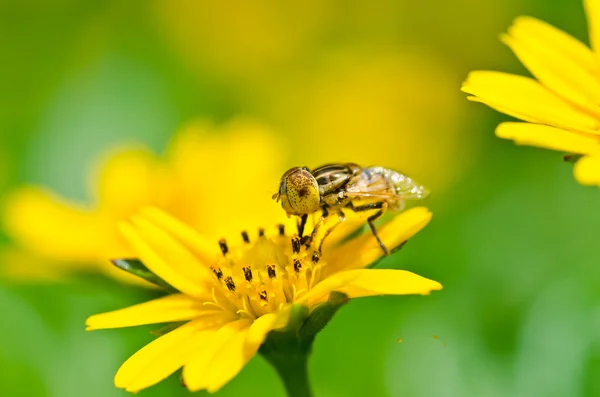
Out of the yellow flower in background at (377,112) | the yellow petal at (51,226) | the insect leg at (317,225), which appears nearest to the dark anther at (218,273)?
the insect leg at (317,225)

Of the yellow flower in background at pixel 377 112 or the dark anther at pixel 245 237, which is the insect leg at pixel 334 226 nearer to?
the dark anther at pixel 245 237

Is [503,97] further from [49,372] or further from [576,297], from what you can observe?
[49,372]

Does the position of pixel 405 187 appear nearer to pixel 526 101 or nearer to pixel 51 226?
pixel 526 101

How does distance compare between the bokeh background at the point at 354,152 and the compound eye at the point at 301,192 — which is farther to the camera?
the bokeh background at the point at 354,152

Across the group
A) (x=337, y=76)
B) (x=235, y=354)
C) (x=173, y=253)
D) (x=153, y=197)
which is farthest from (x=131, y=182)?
(x=337, y=76)

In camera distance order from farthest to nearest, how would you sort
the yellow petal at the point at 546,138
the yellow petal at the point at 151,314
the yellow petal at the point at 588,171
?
the yellow petal at the point at 151,314
the yellow petal at the point at 546,138
the yellow petal at the point at 588,171

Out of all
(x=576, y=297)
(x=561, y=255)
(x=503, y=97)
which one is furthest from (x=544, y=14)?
(x=503, y=97)
